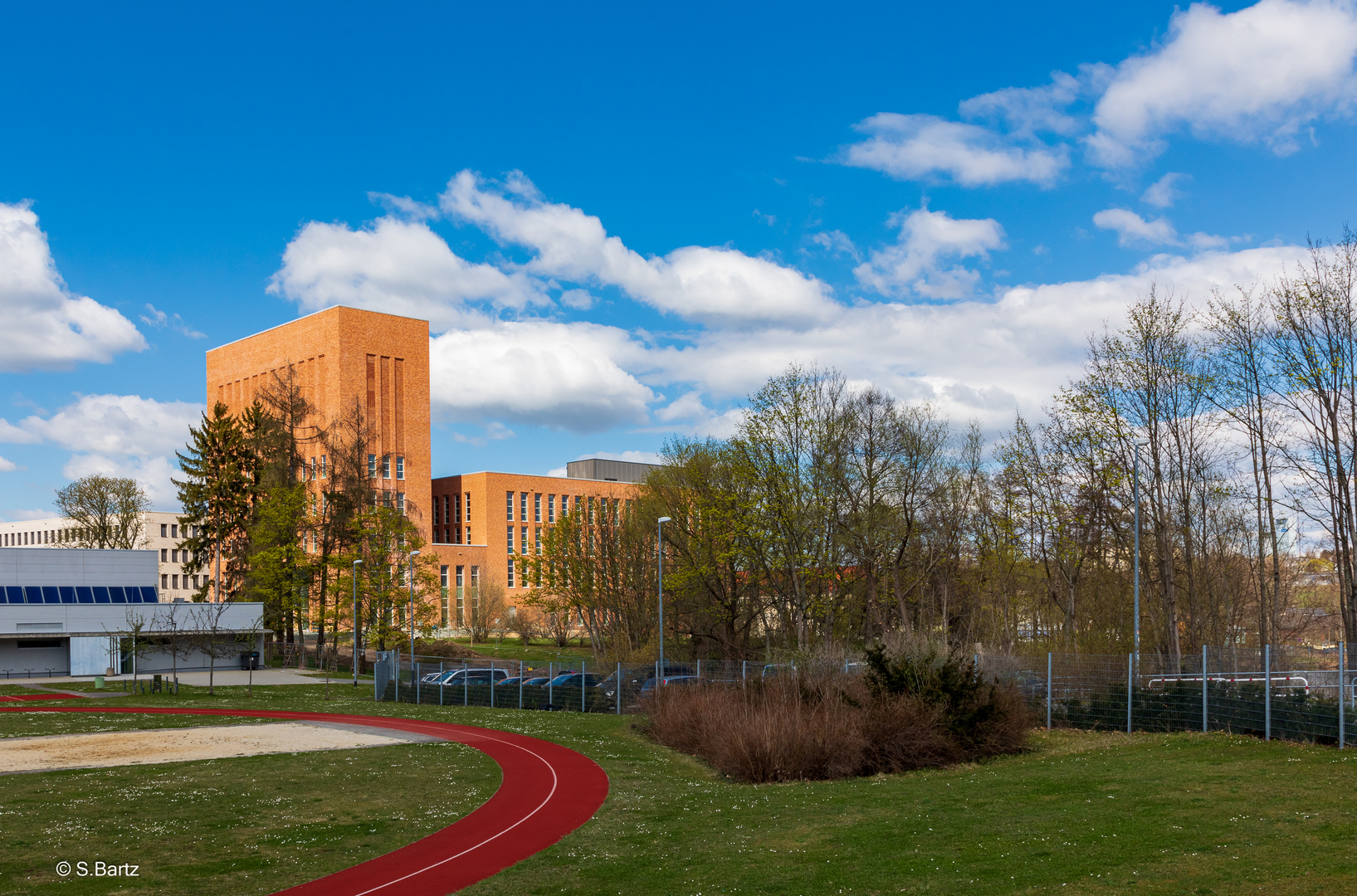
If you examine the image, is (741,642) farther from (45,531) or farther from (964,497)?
(45,531)

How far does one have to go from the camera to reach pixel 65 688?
169ft

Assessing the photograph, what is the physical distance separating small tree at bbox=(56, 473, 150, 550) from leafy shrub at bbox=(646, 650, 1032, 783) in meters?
74.0

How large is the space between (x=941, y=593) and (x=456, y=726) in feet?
96.6

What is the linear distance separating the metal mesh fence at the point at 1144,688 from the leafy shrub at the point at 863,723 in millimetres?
1509

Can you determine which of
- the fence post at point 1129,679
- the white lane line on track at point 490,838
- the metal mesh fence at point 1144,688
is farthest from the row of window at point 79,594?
the fence post at point 1129,679

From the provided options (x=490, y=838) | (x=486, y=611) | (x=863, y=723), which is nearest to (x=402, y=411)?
(x=486, y=611)

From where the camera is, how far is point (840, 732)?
2217cm

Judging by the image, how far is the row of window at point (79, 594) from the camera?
63469 mm

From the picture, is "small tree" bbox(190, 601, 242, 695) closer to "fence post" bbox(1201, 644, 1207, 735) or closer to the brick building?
the brick building

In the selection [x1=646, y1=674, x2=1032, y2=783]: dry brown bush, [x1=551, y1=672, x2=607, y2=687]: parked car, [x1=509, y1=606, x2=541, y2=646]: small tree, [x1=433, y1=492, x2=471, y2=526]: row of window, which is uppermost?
[x1=433, y1=492, x2=471, y2=526]: row of window

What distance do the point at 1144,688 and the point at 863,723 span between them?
360 inches

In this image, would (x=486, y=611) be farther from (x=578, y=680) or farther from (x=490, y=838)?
(x=490, y=838)

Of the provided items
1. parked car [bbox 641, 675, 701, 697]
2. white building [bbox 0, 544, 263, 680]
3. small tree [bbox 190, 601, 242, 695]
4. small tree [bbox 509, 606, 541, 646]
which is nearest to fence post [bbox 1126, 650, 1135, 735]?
parked car [bbox 641, 675, 701, 697]

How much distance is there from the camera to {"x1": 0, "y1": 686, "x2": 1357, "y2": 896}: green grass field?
12266 millimetres
